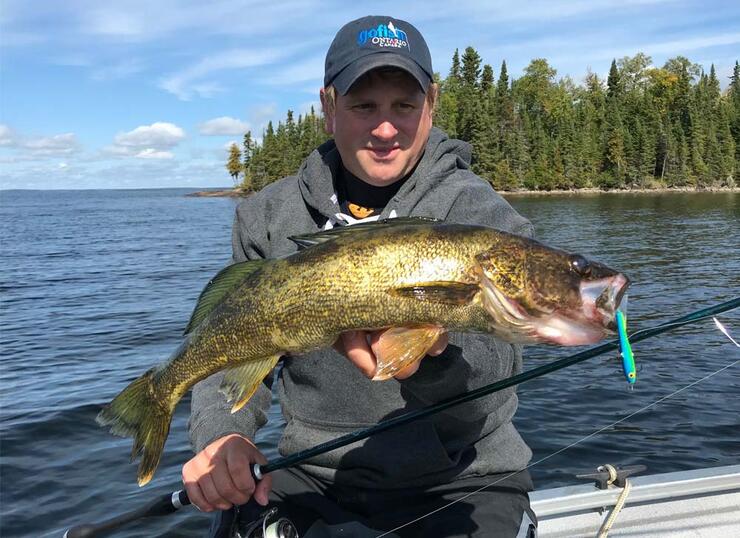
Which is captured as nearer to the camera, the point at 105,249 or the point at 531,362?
the point at 531,362

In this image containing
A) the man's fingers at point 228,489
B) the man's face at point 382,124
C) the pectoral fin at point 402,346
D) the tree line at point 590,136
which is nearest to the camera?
the pectoral fin at point 402,346

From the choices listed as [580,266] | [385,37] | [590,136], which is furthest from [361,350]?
[590,136]

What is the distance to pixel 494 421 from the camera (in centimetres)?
344

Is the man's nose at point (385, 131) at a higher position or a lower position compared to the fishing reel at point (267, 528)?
higher

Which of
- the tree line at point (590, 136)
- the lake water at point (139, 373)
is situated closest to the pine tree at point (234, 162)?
the tree line at point (590, 136)

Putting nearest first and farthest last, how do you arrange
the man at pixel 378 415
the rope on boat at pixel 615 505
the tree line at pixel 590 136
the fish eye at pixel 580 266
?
the fish eye at pixel 580 266 < the man at pixel 378 415 < the rope on boat at pixel 615 505 < the tree line at pixel 590 136

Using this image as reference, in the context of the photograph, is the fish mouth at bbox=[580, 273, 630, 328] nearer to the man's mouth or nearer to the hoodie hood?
the hoodie hood

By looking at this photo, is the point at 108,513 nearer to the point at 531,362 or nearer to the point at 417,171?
the point at 417,171

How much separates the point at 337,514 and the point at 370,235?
164 centimetres

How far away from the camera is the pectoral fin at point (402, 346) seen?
251 cm

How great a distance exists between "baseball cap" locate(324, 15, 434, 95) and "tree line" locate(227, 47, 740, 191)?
8921 cm

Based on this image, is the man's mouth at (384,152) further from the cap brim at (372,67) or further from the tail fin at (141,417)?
the tail fin at (141,417)

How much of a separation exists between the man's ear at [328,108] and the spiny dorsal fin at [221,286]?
47.2 inches

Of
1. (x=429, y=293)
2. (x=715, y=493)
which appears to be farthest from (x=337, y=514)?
(x=715, y=493)
